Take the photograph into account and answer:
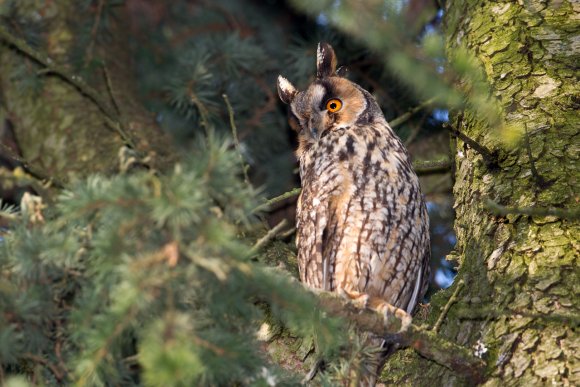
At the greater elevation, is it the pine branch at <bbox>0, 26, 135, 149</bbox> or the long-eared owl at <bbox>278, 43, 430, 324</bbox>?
the long-eared owl at <bbox>278, 43, 430, 324</bbox>

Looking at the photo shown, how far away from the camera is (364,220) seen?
8.72 feet

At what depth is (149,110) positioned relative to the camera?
166 inches

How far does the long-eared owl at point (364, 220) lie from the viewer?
2660 mm

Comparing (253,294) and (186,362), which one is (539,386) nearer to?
(253,294)

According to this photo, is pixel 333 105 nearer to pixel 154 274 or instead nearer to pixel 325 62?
pixel 325 62

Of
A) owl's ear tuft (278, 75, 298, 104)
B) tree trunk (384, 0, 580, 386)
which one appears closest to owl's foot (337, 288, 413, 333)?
tree trunk (384, 0, 580, 386)

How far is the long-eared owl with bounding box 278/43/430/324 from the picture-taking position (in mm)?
2660

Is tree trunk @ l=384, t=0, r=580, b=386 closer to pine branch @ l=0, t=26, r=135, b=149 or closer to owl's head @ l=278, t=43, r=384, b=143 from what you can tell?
owl's head @ l=278, t=43, r=384, b=143

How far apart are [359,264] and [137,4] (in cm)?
276

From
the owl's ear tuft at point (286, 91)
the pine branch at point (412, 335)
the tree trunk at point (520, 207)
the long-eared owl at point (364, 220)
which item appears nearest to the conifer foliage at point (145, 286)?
the pine branch at point (412, 335)

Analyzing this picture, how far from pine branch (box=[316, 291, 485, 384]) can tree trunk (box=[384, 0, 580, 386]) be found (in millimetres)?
88

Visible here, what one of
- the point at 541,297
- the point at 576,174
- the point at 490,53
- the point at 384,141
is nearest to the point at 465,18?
the point at 490,53

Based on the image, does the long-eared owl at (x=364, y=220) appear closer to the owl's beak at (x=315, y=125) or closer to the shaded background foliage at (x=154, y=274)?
the owl's beak at (x=315, y=125)

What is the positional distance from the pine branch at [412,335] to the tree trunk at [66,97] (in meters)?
1.73
